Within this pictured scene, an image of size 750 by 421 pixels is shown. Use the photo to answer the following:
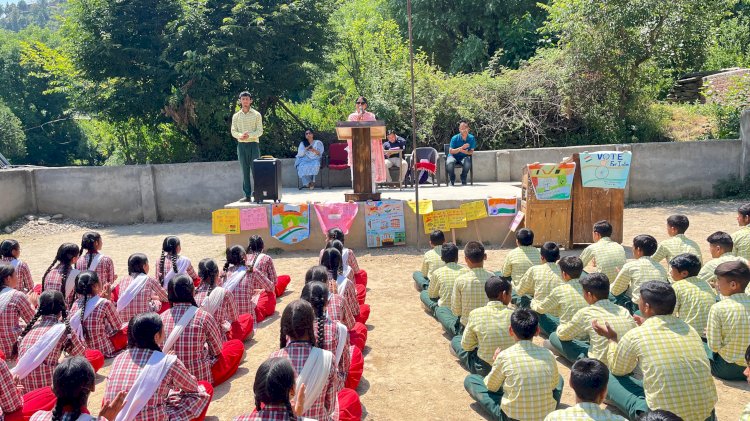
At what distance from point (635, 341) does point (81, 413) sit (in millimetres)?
3246

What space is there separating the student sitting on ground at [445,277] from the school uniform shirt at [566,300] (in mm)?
933

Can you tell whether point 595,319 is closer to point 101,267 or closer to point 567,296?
point 567,296

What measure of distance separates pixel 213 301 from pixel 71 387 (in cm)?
254

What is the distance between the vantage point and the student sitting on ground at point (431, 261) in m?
7.15

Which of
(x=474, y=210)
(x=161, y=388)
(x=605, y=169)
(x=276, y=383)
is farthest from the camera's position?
(x=474, y=210)

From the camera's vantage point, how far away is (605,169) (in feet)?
30.0

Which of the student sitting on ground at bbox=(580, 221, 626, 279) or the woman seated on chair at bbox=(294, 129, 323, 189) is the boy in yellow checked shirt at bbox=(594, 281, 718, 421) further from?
the woman seated on chair at bbox=(294, 129, 323, 189)

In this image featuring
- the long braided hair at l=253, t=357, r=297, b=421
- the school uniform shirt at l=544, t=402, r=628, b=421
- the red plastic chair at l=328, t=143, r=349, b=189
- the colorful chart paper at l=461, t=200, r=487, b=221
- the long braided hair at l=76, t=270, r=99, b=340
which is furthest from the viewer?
the red plastic chair at l=328, t=143, r=349, b=189

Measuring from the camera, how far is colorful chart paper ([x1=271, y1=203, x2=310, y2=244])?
1030 centimetres

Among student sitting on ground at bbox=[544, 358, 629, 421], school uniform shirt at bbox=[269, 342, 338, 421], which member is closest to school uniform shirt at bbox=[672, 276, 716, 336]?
student sitting on ground at bbox=[544, 358, 629, 421]

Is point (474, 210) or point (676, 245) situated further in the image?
point (474, 210)

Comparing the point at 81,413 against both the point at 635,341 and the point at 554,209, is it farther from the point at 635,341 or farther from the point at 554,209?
the point at 554,209

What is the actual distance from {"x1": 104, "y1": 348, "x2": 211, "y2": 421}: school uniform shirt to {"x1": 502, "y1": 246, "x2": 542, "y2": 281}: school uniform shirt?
360cm

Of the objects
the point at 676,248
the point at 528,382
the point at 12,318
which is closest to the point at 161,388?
the point at 528,382
